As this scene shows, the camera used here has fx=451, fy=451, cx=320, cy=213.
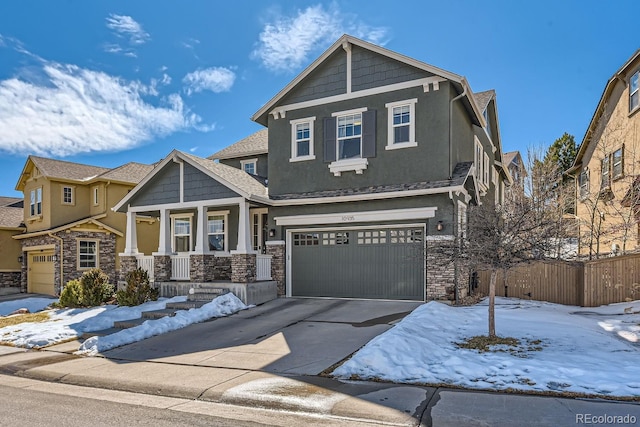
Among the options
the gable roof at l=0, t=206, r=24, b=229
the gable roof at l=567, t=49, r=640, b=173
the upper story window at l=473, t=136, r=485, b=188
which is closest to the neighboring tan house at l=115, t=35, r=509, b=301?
the upper story window at l=473, t=136, r=485, b=188

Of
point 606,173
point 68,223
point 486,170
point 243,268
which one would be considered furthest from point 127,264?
point 606,173

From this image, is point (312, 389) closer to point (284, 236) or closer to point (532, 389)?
point (532, 389)

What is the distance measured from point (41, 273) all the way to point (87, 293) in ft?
34.7

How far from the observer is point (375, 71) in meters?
14.9

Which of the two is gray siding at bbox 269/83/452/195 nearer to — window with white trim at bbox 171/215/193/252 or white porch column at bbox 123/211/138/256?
window with white trim at bbox 171/215/193/252

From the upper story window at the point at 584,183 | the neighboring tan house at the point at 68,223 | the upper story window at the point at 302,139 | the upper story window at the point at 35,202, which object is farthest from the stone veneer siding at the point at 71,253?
the upper story window at the point at 584,183

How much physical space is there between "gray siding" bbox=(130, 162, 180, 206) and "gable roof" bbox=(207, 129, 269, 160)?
14.0 ft

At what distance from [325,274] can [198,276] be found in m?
4.34

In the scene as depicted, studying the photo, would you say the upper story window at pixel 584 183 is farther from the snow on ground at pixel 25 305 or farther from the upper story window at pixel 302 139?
the snow on ground at pixel 25 305

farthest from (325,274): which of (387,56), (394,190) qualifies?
(387,56)

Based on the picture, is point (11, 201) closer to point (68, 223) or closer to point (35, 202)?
point (35, 202)

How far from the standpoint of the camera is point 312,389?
675cm

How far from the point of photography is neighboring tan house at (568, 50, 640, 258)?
17.5 m

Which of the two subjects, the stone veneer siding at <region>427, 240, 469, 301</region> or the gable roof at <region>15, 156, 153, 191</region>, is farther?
the gable roof at <region>15, 156, 153, 191</region>
